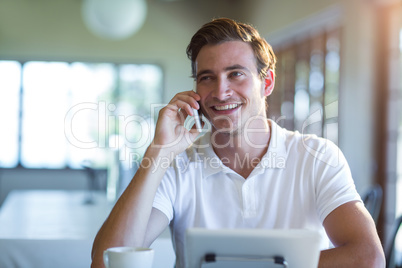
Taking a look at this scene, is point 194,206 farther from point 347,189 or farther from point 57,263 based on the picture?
Answer: point 57,263

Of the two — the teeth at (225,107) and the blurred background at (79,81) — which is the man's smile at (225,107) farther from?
the blurred background at (79,81)

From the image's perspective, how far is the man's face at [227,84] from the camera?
5.52ft

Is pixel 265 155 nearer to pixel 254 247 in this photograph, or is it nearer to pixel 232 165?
pixel 232 165

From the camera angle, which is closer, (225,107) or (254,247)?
(254,247)

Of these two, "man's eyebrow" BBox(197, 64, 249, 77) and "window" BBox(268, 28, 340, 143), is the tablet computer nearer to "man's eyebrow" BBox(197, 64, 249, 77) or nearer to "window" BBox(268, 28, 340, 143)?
"man's eyebrow" BBox(197, 64, 249, 77)

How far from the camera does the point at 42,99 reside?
7.32m

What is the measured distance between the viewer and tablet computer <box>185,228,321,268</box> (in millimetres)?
953

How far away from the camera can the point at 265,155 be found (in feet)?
5.60

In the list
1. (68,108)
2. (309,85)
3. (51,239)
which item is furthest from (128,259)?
(68,108)

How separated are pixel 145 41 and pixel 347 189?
6.28m

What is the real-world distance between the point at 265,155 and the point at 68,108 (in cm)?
611

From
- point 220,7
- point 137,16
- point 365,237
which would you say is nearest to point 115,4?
point 137,16

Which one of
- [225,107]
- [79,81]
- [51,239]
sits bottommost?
[51,239]

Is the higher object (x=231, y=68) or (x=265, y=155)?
(x=231, y=68)
